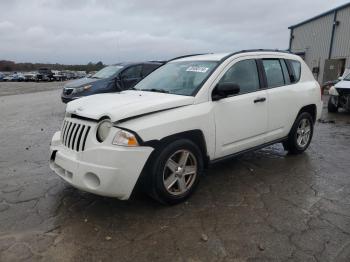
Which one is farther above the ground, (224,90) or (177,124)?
(224,90)

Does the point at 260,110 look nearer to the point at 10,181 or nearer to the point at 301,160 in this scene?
the point at 301,160

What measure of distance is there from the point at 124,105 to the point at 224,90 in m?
1.22

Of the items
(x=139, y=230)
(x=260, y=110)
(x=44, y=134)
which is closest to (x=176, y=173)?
(x=139, y=230)

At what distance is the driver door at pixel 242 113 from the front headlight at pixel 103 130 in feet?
4.36

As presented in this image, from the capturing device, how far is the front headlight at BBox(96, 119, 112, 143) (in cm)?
334

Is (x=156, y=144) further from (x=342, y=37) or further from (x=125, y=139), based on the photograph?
(x=342, y=37)

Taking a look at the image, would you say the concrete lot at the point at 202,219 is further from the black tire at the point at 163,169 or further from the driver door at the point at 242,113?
the driver door at the point at 242,113

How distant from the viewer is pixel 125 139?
127 inches

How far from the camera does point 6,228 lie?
331cm

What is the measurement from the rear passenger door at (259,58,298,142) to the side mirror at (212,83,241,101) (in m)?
0.96

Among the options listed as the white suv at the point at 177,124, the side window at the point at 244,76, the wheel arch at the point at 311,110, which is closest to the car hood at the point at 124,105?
the white suv at the point at 177,124

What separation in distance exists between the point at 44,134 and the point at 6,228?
15.5 feet

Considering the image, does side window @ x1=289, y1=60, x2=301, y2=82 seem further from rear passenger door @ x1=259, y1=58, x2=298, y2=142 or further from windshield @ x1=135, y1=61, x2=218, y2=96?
windshield @ x1=135, y1=61, x2=218, y2=96

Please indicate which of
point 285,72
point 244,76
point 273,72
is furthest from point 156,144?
point 285,72
